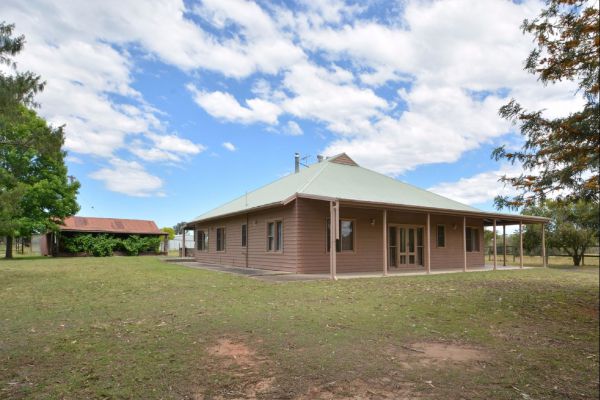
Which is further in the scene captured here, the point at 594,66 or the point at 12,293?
the point at 12,293

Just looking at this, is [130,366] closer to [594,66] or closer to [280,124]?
[594,66]

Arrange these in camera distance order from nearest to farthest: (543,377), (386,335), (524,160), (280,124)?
(543,377), (386,335), (524,160), (280,124)

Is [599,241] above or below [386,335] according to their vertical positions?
above

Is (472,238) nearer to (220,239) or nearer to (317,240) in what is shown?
(317,240)

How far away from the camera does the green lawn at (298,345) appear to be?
3.67m

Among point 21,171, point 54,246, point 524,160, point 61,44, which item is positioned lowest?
point 54,246

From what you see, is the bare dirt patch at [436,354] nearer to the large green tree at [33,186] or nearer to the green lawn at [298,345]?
the green lawn at [298,345]

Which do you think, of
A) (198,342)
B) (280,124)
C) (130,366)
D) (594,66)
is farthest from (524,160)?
(280,124)

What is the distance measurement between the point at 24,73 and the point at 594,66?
38.2 feet

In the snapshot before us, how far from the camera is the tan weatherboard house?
46.9 feet

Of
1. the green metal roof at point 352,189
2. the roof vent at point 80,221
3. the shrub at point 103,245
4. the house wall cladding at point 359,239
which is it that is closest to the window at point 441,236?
the house wall cladding at point 359,239

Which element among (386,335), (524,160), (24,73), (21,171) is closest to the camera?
(386,335)

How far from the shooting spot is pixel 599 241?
15.0 feet

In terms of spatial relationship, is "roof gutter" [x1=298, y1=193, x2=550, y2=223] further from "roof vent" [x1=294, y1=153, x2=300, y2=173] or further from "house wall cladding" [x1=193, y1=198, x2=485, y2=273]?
"roof vent" [x1=294, y1=153, x2=300, y2=173]
